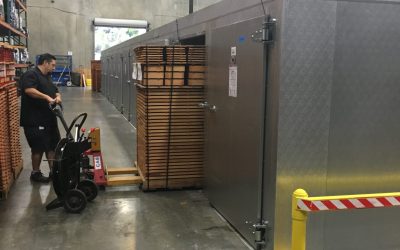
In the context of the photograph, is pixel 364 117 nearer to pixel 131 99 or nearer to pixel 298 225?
pixel 298 225

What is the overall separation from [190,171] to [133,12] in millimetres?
20459

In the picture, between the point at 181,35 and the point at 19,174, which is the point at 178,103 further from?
the point at 19,174

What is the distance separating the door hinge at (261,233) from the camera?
11.3ft

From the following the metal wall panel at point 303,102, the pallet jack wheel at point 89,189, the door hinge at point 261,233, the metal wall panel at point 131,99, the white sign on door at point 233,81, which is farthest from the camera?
the metal wall panel at point 131,99

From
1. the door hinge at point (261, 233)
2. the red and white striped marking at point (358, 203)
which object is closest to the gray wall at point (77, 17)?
the door hinge at point (261, 233)

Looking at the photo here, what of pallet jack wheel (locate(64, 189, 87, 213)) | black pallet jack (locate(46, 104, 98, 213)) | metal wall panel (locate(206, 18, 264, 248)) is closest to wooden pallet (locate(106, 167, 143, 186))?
black pallet jack (locate(46, 104, 98, 213))

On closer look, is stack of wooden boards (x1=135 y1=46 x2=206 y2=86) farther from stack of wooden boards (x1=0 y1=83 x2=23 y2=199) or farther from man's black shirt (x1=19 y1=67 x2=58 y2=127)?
stack of wooden boards (x1=0 y1=83 x2=23 y2=199)

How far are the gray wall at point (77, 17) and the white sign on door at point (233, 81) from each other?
19.6m

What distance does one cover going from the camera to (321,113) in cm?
325

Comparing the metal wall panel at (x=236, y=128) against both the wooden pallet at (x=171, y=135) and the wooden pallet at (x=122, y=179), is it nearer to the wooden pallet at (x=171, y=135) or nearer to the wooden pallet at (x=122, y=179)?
the wooden pallet at (x=171, y=135)

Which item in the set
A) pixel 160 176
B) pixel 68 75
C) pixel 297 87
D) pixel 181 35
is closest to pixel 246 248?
pixel 297 87

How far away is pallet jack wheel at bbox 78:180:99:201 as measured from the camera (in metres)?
4.81

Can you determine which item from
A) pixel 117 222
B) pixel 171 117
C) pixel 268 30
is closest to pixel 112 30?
pixel 171 117

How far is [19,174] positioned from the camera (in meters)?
5.95
